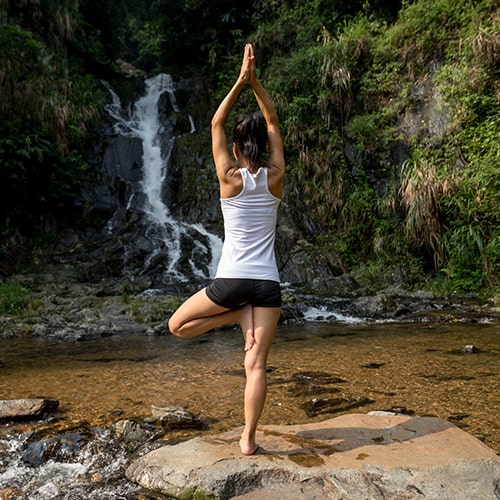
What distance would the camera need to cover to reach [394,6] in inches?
588

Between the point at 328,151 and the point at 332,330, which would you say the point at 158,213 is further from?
the point at 332,330

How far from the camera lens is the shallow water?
3.54m

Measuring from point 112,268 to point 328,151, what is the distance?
670cm

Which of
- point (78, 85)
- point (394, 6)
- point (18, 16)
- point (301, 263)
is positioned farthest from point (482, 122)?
point (18, 16)

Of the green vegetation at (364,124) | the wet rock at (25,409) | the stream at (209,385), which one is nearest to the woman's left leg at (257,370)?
the stream at (209,385)

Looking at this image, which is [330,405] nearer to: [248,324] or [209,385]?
[209,385]

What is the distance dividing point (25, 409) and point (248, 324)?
1.90 m

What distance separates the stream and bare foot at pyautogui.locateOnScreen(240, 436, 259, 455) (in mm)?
513

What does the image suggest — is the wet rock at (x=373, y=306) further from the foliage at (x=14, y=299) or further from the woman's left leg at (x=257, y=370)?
the woman's left leg at (x=257, y=370)

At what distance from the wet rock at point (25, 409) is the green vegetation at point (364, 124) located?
8.51m

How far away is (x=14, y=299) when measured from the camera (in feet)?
29.0

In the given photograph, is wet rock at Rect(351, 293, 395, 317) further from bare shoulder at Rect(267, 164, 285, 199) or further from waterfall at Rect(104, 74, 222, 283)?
bare shoulder at Rect(267, 164, 285, 199)

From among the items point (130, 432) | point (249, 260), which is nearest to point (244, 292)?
point (249, 260)

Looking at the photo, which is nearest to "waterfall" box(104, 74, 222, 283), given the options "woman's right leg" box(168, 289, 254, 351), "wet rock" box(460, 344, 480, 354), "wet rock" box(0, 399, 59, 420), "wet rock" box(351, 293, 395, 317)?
"wet rock" box(351, 293, 395, 317)
